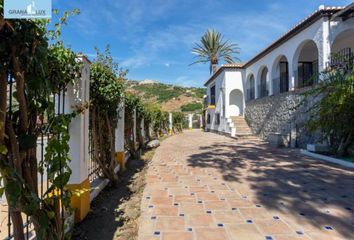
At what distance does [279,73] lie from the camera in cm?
1711

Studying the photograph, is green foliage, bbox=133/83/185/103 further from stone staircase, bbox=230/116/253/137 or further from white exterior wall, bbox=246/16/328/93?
white exterior wall, bbox=246/16/328/93

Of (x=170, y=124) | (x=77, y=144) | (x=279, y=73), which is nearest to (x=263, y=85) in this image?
(x=279, y=73)

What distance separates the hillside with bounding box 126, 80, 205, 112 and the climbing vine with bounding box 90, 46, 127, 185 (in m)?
46.2

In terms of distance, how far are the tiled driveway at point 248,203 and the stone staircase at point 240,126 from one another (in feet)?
38.0

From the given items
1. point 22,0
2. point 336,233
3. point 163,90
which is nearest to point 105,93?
point 22,0

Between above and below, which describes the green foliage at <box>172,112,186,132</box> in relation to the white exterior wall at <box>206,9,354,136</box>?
below

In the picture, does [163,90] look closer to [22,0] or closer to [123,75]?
[123,75]

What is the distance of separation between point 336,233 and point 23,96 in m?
3.72

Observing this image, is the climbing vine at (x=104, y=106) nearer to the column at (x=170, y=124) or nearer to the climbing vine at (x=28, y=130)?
the climbing vine at (x=28, y=130)

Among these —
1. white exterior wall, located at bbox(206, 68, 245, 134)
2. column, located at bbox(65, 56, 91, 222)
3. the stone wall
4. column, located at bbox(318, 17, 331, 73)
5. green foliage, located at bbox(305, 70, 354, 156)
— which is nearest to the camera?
column, located at bbox(65, 56, 91, 222)

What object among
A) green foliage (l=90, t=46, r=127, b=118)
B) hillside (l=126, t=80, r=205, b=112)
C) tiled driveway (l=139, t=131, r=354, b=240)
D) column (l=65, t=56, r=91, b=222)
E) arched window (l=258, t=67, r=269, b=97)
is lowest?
tiled driveway (l=139, t=131, r=354, b=240)

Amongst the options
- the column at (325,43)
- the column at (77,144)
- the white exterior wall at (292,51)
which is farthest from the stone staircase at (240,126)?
the column at (77,144)

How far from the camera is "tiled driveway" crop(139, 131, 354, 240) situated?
3.58 m

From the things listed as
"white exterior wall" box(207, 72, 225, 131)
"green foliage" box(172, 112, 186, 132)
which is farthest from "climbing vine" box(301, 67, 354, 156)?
"green foliage" box(172, 112, 186, 132)
